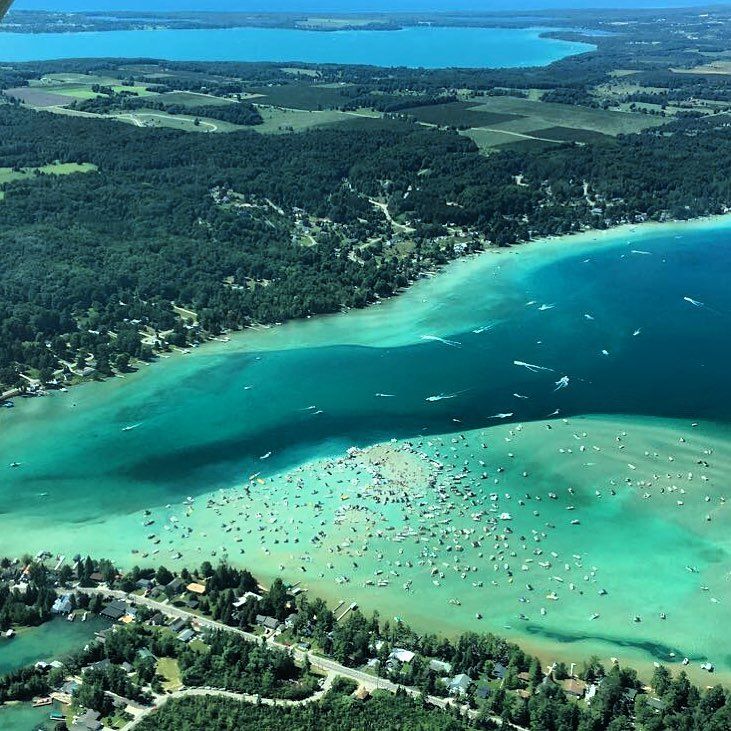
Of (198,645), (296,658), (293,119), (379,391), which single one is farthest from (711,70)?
(198,645)

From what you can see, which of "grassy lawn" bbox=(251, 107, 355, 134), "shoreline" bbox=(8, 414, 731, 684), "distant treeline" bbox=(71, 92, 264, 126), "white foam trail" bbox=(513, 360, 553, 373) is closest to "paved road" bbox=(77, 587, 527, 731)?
"shoreline" bbox=(8, 414, 731, 684)

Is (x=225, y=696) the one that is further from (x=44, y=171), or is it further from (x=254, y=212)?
(x=44, y=171)

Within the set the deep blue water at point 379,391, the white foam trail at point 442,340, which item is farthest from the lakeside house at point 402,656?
the white foam trail at point 442,340

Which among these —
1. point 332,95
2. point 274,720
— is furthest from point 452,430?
point 332,95

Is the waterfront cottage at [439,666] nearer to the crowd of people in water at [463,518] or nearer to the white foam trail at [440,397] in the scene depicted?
the crowd of people in water at [463,518]

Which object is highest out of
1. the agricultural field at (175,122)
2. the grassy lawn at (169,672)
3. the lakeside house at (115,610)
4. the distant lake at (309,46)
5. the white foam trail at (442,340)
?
the distant lake at (309,46)
